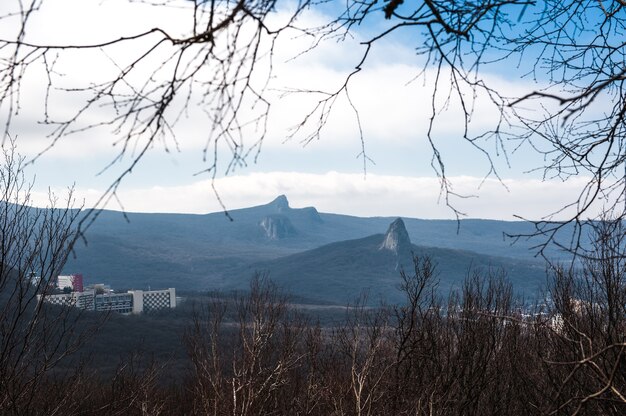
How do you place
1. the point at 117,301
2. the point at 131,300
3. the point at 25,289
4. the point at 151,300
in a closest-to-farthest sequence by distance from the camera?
the point at 25,289, the point at 117,301, the point at 131,300, the point at 151,300

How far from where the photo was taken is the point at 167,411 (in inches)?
1566

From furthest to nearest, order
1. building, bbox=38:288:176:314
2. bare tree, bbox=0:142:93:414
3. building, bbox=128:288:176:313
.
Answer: building, bbox=128:288:176:313
building, bbox=38:288:176:314
bare tree, bbox=0:142:93:414

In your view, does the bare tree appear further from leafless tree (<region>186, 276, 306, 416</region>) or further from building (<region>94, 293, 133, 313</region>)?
building (<region>94, 293, 133, 313</region>)

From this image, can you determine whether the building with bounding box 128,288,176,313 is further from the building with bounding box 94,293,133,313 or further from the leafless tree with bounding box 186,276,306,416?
the leafless tree with bounding box 186,276,306,416

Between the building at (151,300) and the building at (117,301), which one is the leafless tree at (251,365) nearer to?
the building at (117,301)

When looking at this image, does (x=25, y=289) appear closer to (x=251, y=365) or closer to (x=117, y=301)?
(x=251, y=365)

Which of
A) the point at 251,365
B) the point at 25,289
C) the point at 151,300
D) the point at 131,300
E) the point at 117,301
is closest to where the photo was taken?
the point at 25,289

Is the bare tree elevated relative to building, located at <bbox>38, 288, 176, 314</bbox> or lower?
elevated

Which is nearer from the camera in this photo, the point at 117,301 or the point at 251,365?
the point at 251,365

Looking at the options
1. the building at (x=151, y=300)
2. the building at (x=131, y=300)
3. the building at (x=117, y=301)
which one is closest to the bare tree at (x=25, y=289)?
the building at (x=131, y=300)

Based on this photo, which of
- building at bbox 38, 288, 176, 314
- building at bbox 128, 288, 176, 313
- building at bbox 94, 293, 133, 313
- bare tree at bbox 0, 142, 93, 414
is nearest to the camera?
bare tree at bbox 0, 142, 93, 414

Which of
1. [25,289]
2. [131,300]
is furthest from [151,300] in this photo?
[25,289]

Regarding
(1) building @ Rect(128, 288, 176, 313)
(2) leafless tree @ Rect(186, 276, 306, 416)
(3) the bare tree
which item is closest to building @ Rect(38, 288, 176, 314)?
(1) building @ Rect(128, 288, 176, 313)

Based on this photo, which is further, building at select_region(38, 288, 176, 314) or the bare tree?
building at select_region(38, 288, 176, 314)
